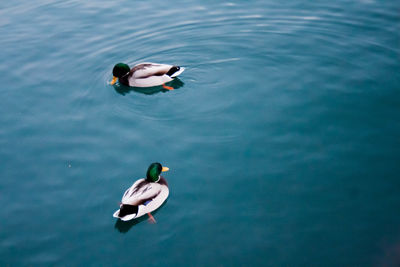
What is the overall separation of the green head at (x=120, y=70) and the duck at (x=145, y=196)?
3.80m

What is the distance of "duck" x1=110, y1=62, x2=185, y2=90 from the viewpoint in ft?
31.3

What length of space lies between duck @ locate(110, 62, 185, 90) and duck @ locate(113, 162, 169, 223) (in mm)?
3206

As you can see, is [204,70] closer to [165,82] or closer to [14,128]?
[165,82]

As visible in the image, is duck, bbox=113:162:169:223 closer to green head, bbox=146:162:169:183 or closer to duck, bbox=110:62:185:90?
green head, bbox=146:162:169:183

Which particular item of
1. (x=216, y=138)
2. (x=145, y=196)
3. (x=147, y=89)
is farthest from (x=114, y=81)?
(x=145, y=196)

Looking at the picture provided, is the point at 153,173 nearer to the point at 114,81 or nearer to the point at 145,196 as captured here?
the point at 145,196

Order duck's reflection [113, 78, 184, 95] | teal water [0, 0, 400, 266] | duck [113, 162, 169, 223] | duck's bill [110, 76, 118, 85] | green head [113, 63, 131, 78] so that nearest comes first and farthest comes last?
teal water [0, 0, 400, 266] < duck [113, 162, 169, 223] < duck's reflection [113, 78, 184, 95] < green head [113, 63, 131, 78] < duck's bill [110, 76, 118, 85]

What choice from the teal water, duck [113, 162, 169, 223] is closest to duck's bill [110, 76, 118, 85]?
the teal water

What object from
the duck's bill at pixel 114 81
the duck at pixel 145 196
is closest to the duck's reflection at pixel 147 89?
the duck's bill at pixel 114 81

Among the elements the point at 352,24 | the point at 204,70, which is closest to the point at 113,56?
the point at 204,70

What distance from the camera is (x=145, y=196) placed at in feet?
21.5

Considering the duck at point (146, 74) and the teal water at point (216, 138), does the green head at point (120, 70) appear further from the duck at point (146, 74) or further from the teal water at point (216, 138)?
the teal water at point (216, 138)

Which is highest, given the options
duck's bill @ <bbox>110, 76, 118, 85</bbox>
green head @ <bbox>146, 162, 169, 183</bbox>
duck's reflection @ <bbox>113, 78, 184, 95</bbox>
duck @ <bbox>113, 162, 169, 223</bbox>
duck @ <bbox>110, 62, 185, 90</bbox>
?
duck @ <bbox>110, 62, 185, 90</bbox>

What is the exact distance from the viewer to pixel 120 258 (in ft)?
19.7
